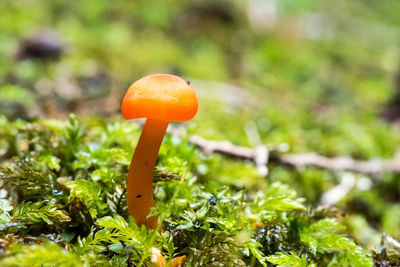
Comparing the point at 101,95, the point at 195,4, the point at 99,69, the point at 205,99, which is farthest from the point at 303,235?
the point at 195,4

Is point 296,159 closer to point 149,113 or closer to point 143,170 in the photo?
point 143,170

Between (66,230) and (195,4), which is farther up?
(195,4)

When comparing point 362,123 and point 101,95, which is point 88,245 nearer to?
point 101,95

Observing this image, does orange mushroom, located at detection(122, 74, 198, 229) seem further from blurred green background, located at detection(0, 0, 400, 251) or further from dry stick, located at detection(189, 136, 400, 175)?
dry stick, located at detection(189, 136, 400, 175)

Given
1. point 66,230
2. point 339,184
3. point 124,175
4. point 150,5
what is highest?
point 150,5

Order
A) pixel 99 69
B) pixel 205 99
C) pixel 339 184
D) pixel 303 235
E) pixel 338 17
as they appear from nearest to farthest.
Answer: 1. pixel 303 235
2. pixel 339 184
3. pixel 205 99
4. pixel 99 69
5. pixel 338 17

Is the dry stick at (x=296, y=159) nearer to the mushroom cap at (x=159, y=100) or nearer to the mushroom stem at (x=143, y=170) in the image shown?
the mushroom stem at (x=143, y=170)
